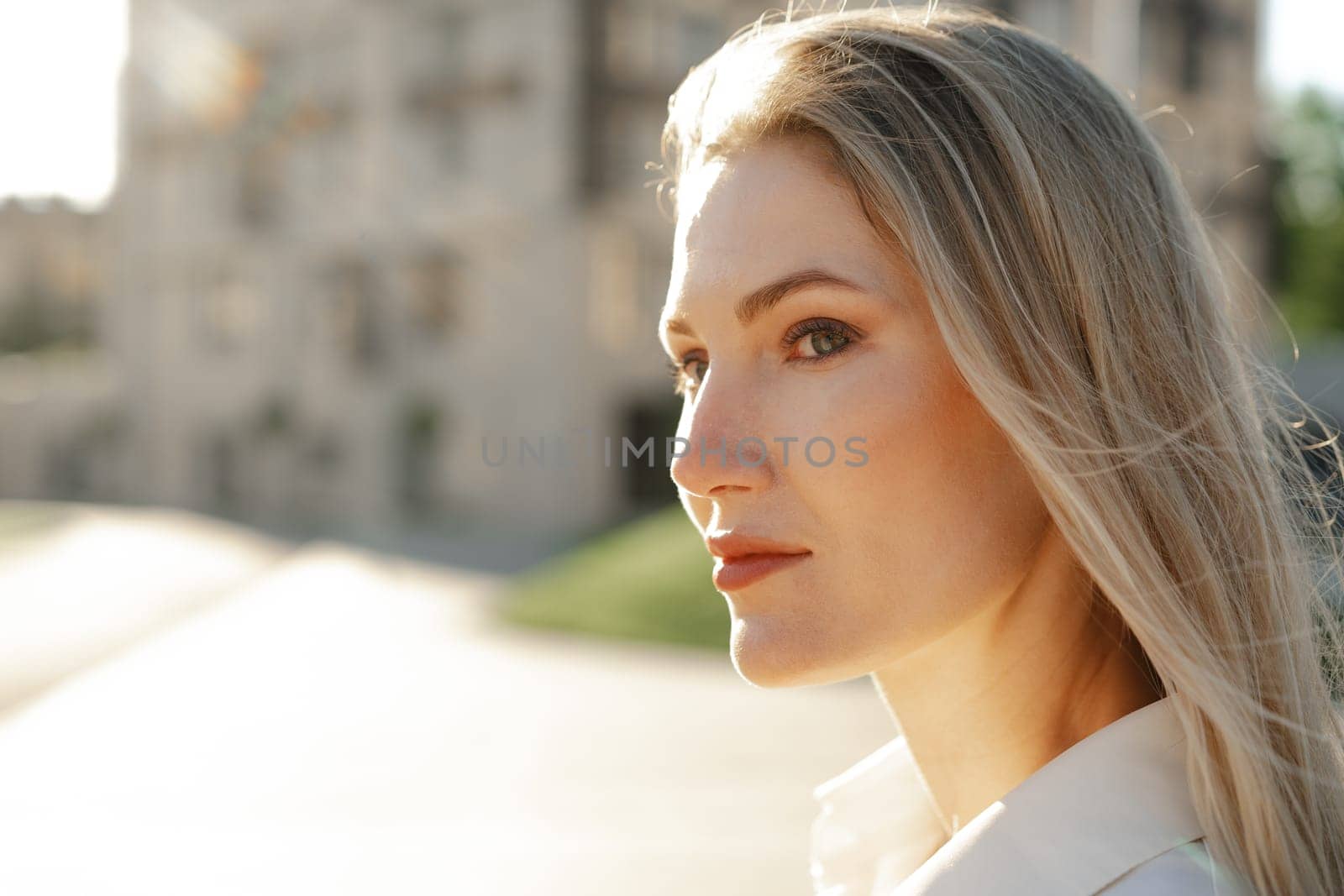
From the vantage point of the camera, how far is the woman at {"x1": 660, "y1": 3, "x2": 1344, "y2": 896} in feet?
4.09

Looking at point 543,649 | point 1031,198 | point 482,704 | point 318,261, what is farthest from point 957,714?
point 318,261

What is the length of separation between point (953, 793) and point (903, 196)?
2.53ft

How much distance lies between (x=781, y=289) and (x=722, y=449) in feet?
0.64

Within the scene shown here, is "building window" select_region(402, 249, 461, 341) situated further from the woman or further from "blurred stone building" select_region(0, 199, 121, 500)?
the woman

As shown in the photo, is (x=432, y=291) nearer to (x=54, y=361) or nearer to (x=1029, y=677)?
(x=1029, y=677)

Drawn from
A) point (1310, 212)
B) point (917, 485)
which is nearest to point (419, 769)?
point (917, 485)

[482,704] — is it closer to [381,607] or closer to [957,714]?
[381,607]

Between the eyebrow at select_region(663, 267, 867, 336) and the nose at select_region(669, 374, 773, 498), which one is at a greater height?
the eyebrow at select_region(663, 267, 867, 336)

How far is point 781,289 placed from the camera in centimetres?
137

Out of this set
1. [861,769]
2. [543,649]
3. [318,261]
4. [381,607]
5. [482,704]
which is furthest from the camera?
[318,261]

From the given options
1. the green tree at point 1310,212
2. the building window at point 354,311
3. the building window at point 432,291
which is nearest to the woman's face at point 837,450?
the building window at point 432,291

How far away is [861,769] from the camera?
183 cm

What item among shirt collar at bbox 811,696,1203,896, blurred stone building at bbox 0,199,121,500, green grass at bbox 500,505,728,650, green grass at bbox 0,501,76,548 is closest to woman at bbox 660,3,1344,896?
shirt collar at bbox 811,696,1203,896

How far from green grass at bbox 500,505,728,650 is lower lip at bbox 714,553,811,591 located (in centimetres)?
846
